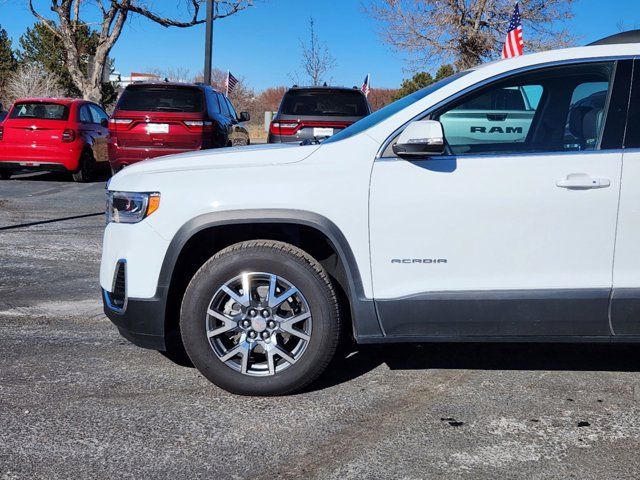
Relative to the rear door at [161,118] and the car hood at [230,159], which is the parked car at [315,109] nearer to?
the rear door at [161,118]

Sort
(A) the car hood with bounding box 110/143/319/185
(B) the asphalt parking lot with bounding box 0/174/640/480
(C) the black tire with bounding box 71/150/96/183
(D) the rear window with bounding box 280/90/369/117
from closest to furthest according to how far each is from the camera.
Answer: (B) the asphalt parking lot with bounding box 0/174/640/480
(A) the car hood with bounding box 110/143/319/185
(D) the rear window with bounding box 280/90/369/117
(C) the black tire with bounding box 71/150/96/183

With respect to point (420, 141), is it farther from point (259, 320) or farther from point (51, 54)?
point (51, 54)

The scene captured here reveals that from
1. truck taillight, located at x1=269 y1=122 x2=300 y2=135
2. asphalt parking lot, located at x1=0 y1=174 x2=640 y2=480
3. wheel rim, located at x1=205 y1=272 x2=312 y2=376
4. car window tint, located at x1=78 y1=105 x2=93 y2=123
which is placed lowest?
asphalt parking lot, located at x1=0 y1=174 x2=640 y2=480

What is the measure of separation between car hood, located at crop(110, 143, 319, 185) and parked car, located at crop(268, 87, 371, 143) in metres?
7.91

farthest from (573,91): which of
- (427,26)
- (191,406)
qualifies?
(427,26)

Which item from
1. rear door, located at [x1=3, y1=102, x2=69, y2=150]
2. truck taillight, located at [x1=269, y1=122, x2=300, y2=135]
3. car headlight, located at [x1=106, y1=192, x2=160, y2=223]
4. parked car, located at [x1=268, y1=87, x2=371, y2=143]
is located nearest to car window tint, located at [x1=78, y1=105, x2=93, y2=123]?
rear door, located at [x1=3, y1=102, x2=69, y2=150]

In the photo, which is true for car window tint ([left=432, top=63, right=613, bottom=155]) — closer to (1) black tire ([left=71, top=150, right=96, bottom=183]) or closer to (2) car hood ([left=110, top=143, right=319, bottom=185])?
(2) car hood ([left=110, top=143, right=319, bottom=185])

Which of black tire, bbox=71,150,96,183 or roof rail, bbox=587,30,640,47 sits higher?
roof rail, bbox=587,30,640,47

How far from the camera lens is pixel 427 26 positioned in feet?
71.0

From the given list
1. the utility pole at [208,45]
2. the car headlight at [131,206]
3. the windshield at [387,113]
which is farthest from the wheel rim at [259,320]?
the utility pole at [208,45]

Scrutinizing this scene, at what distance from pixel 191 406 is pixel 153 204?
104 centimetres

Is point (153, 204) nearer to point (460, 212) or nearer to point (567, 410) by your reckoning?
point (460, 212)

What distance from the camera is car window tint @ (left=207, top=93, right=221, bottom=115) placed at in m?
12.9

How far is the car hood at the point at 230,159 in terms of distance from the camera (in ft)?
13.0
